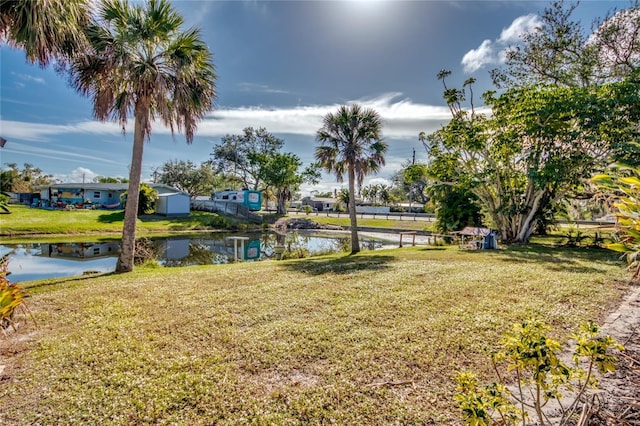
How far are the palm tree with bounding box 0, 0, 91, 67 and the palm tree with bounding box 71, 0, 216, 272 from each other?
6.58ft

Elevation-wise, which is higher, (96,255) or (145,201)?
(145,201)

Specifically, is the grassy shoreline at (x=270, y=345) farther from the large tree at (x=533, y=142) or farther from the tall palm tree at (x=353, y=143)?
the tall palm tree at (x=353, y=143)

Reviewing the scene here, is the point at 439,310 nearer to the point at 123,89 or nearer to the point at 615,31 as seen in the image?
the point at 123,89

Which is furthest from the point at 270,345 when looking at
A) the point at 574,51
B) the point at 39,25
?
the point at 574,51

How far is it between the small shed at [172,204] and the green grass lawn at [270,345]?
2784 cm

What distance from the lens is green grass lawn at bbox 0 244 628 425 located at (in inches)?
108

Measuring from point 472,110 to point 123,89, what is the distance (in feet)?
50.5

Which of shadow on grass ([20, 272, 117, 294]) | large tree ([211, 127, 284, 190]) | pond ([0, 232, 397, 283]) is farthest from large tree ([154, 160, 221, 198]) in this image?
shadow on grass ([20, 272, 117, 294])

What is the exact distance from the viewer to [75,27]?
19.4ft

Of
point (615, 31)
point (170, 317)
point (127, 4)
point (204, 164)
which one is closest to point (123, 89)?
point (127, 4)

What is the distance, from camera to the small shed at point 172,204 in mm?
33375

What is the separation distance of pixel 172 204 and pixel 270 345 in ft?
111

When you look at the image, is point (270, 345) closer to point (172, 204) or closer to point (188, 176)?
point (172, 204)

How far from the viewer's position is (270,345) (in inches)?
154
